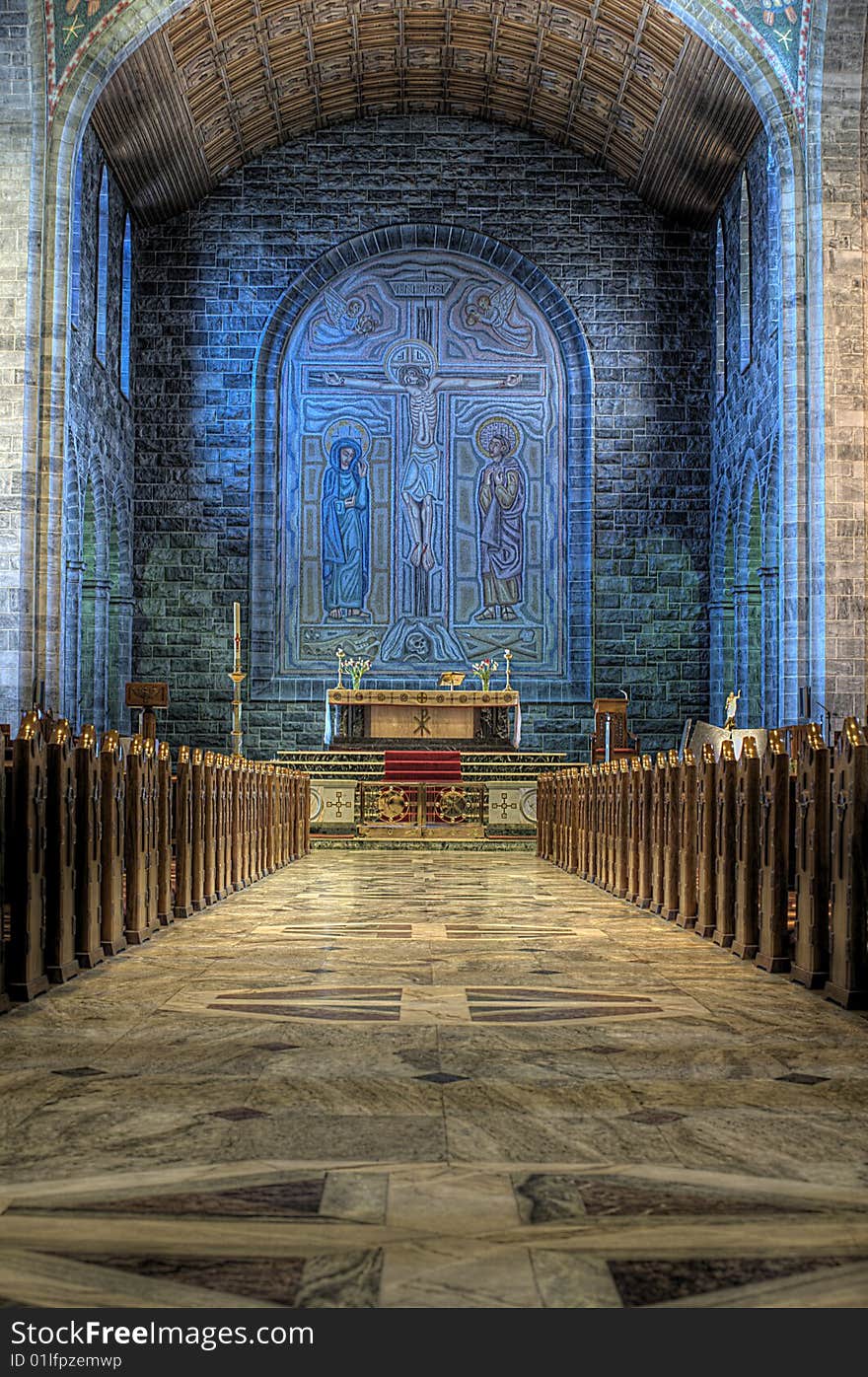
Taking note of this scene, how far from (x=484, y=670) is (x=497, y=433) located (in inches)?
164

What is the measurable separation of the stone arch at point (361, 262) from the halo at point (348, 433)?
788mm

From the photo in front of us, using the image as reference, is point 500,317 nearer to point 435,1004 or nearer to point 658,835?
point 658,835

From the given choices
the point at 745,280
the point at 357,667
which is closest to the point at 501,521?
Answer: the point at 357,667

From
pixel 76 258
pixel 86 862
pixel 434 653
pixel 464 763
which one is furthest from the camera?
pixel 434 653

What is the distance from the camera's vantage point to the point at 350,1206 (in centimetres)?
236

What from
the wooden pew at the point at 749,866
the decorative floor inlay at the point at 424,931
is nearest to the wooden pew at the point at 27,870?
the decorative floor inlay at the point at 424,931

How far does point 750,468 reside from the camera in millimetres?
18562

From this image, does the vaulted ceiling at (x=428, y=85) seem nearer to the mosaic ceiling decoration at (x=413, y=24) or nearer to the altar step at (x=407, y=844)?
the mosaic ceiling decoration at (x=413, y=24)

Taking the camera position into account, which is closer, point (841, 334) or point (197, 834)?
point (197, 834)

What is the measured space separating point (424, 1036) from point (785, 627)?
1213 cm

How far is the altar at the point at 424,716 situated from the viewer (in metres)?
18.3

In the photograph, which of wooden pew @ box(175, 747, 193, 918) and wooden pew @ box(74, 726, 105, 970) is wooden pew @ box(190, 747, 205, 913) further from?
wooden pew @ box(74, 726, 105, 970)

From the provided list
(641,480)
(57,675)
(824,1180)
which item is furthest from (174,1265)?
(641,480)

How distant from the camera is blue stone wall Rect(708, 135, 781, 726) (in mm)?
17469
